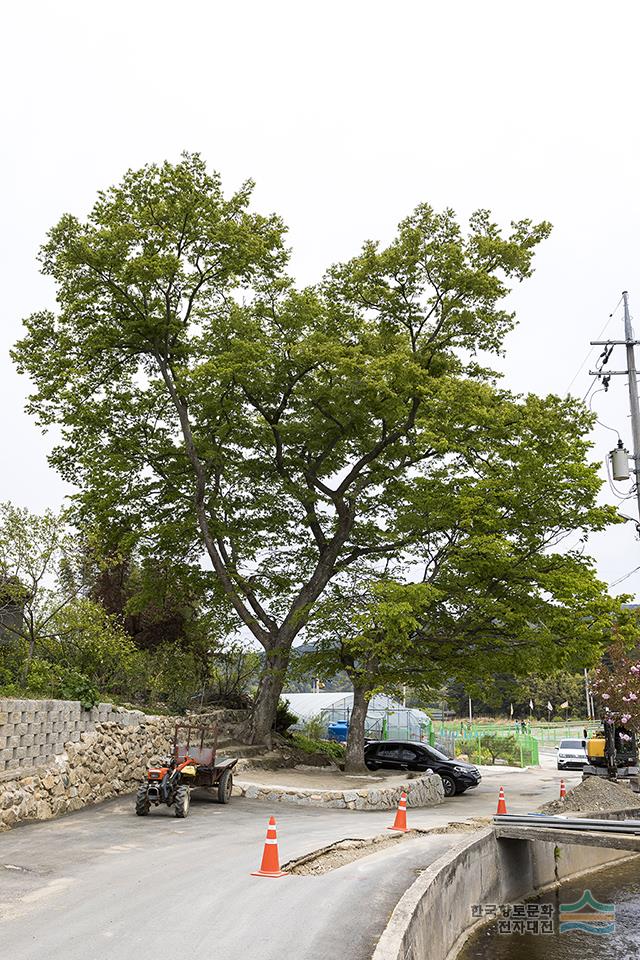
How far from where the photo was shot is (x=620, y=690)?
29500mm

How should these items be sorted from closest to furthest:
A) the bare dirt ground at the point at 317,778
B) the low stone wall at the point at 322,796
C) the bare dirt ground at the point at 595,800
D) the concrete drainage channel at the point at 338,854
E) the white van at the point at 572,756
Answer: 1. the concrete drainage channel at the point at 338,854
2. the low stone wall at the point at 322,796
3. the bare dirt ground at the point at 595,800
4. the bare dirt ground at the point at 317,778
5. the white van at the point at 572,756

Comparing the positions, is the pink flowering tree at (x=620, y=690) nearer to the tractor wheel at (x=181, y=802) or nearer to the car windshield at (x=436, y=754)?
the car windshield at (x=436, y=754)

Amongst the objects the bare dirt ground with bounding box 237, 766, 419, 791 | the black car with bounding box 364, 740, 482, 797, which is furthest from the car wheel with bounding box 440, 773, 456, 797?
the bare dirt ground with bounding box 237, 766, 419, 791

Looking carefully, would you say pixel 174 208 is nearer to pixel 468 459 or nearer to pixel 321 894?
pixel 468 459

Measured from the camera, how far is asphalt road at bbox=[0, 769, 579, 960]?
7.96m

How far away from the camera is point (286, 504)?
98.8 feet

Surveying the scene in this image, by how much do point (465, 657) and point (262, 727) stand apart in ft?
23.4

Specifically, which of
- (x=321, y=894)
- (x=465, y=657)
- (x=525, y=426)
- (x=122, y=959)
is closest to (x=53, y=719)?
(x=321, y=894)

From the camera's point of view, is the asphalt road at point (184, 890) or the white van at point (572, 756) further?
the white van at point (572, 756)

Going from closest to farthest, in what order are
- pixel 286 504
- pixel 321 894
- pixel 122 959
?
pixel 122 959 → pixel 321 894 → pixel 286 504

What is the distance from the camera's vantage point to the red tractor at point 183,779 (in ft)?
53.7

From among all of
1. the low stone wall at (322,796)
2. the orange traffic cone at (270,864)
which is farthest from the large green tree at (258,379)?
the orange traffic cone at (270,864)

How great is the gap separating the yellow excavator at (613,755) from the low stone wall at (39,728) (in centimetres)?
1688

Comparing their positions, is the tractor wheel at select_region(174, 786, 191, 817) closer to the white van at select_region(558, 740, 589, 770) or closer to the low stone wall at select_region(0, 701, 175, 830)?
the low stone wall at select_region(0, 701, 175, 830)
